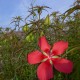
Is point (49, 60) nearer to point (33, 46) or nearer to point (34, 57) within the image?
point (34, 57)

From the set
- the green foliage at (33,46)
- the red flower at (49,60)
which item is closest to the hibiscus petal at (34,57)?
the red flower at (49,60)

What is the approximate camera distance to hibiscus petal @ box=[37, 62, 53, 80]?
2.51 ft

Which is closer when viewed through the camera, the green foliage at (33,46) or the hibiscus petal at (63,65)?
the hibiscus petal at (63,65)

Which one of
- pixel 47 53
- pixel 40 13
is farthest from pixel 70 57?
pixel 40 13

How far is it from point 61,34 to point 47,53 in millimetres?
661

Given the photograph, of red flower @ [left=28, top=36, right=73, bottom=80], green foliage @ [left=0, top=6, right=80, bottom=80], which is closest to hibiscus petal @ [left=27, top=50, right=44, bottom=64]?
red flower @ [left=28, top=36, right=73, bottom=80]

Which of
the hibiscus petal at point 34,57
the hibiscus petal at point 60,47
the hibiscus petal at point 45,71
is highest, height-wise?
the hibiscus petal at point 60,47

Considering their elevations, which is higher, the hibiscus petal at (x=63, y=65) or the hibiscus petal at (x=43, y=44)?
the hibiscus petal at (x=43, y=44)

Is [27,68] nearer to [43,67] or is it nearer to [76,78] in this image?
[76,78]

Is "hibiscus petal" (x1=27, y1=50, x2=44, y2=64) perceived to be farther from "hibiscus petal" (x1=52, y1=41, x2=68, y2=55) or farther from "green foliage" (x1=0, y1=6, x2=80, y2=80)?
"green foliage" (x1=0, y1=6, x2=80, y2=80)

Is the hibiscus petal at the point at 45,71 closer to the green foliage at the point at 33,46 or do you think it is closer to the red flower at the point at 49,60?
the red flower at the point at 49,60

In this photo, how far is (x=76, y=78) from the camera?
94 cm

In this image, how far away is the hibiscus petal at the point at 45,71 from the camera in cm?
77

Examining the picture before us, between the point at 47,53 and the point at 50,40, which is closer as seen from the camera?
the point at 47,53
